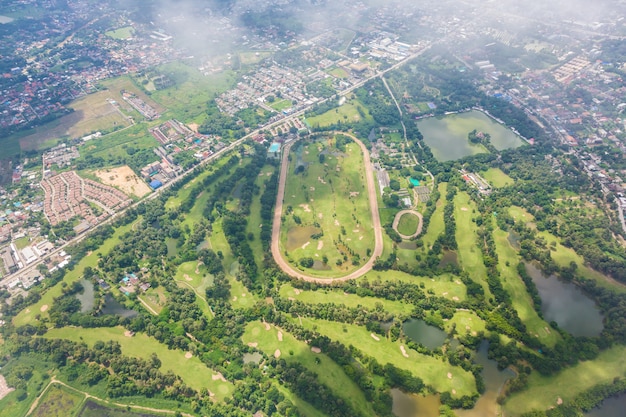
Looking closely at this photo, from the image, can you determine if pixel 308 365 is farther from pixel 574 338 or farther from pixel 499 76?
pixel 499 76

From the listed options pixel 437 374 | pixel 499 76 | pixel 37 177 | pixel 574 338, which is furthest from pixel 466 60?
pixel 37 177

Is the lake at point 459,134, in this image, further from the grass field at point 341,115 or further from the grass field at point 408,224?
the grass field at point 408,224

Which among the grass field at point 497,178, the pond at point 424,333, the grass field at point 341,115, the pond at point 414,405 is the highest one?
the grass field at point 341,115

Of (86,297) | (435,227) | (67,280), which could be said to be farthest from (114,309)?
(435,227)

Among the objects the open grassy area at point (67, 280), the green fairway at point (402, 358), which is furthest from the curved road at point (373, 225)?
the open grassy area at point (67, 280)

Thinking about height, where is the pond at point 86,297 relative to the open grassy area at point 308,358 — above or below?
below

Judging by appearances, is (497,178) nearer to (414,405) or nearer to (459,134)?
(459,134)
